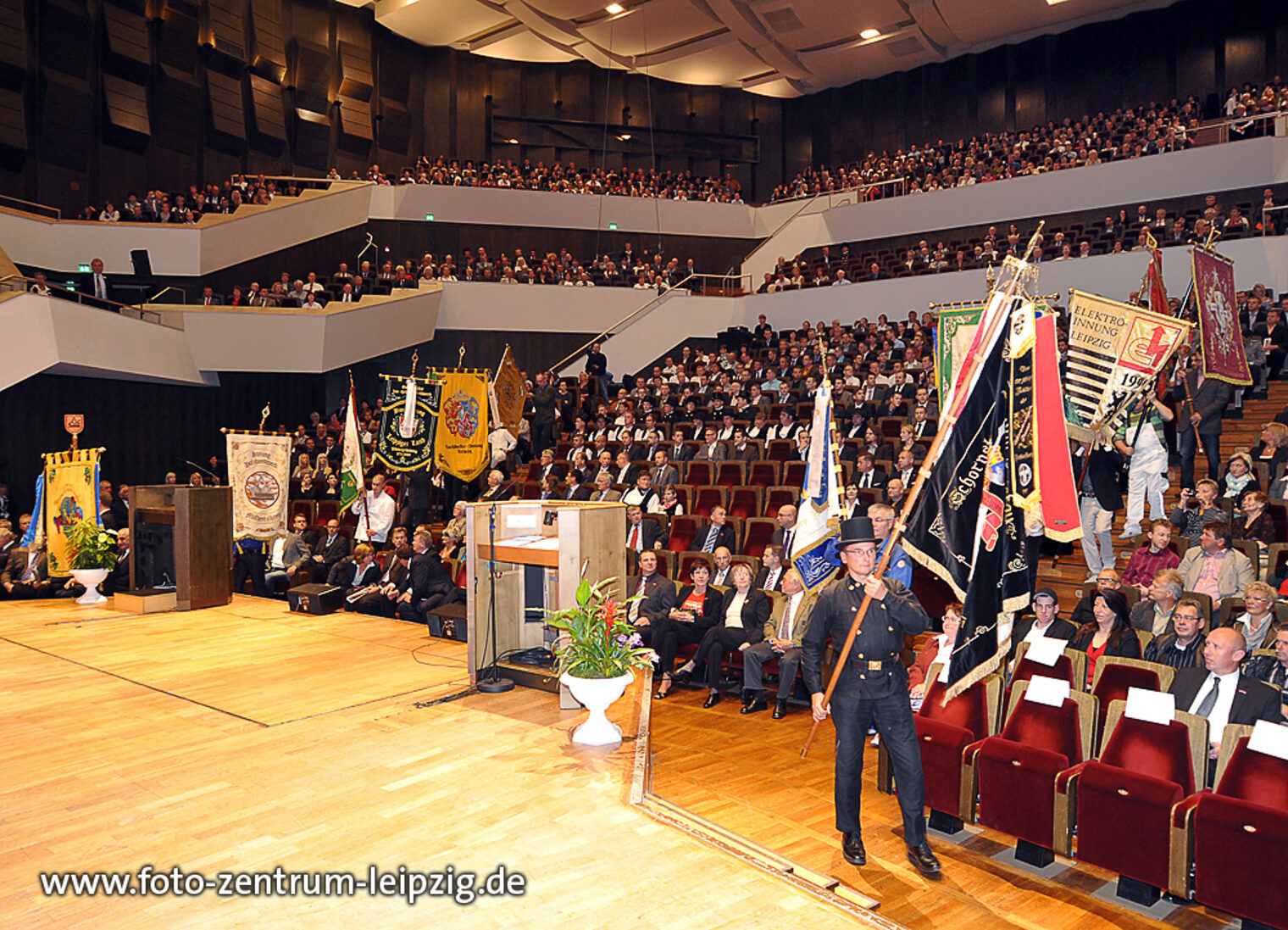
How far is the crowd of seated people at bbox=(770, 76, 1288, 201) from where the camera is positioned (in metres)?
16.2

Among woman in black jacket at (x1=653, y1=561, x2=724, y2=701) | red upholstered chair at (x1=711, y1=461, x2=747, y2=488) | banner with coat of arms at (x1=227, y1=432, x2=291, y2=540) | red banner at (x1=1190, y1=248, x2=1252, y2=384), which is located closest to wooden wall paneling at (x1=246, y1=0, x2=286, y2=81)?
banner with coat of arms at (x1=227, y1=432, x2=291, y2=540)

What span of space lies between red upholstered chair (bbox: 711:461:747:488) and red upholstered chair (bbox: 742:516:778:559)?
1.48 metres

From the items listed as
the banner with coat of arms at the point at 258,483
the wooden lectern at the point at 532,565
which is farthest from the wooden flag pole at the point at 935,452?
the banner with coat of arms at the point at 258,483

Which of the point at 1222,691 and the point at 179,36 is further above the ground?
the point at 179,36

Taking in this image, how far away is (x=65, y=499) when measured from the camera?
33.1ft

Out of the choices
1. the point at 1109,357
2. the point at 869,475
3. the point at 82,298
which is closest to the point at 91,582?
the point at 82,298

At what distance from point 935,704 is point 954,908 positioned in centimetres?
121

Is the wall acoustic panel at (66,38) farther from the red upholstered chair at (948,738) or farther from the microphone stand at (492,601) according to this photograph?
the red upholstered chair at (948,738)

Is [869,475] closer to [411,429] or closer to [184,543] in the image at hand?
[411,429]

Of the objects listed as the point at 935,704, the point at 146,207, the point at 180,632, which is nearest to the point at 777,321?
the point at 146,207

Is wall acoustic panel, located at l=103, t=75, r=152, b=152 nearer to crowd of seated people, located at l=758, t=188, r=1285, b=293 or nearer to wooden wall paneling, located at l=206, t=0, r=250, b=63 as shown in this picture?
wooden wall paneling, located at l=206, t=0, r=250, b=63

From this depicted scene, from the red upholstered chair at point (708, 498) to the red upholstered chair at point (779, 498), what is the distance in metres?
0.51

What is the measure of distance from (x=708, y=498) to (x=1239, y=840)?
6.47m

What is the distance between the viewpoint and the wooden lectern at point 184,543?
8.85 m
